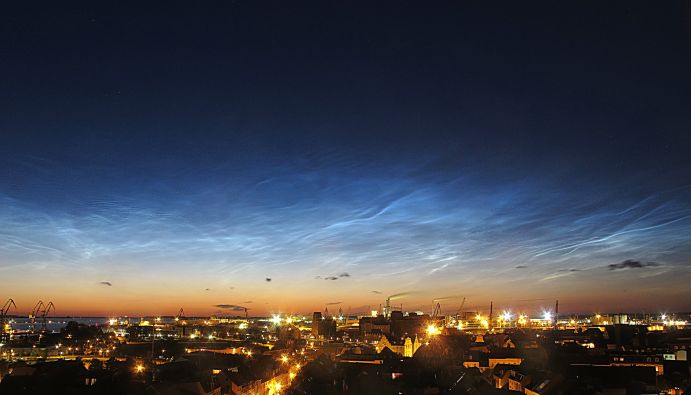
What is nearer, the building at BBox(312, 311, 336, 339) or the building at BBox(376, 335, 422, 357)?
the building at BBox(376, 335, 422, 357)

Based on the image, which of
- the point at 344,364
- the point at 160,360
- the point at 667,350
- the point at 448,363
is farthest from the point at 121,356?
the point at 667,350

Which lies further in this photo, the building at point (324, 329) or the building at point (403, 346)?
the building at point (324, 329)

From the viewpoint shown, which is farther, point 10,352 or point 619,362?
point 10,352

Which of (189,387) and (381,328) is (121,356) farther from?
(381,328)

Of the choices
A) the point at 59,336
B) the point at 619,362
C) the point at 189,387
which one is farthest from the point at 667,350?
the point at 59,336

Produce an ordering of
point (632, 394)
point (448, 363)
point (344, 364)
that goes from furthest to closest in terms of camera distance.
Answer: point (448, 363), point (344, 364), point (632, 394)

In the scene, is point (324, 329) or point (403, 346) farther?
point (324, 329)

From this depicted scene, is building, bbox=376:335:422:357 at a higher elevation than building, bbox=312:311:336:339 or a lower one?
higher

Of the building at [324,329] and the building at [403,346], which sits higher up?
the building at [403,346]

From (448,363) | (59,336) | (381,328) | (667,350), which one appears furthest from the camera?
(381,328)
